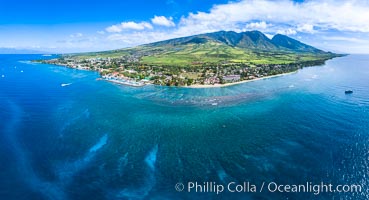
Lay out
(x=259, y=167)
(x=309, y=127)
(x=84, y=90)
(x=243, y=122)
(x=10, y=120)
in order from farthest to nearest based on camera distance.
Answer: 1. (x=84, y=90)
2. (x=10, y=120)
3. (x=243, y=122)
4. (x=309, y=127)
5. (x=259, y=167)

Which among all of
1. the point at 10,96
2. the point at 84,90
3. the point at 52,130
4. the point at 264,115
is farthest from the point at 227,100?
the point at 10,96

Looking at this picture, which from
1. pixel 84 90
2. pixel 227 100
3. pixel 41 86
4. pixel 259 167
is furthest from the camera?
pixel 41 86

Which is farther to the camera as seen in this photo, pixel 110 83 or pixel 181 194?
pixel 110 83

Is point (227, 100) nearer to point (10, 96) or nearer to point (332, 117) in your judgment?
point (332, 117)

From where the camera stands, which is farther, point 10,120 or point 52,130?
point 10,120

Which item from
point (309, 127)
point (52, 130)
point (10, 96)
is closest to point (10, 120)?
point (52, 130)

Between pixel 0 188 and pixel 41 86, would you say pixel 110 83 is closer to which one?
pixel 41 86

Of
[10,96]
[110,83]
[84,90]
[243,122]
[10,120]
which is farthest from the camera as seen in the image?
[110,83]
